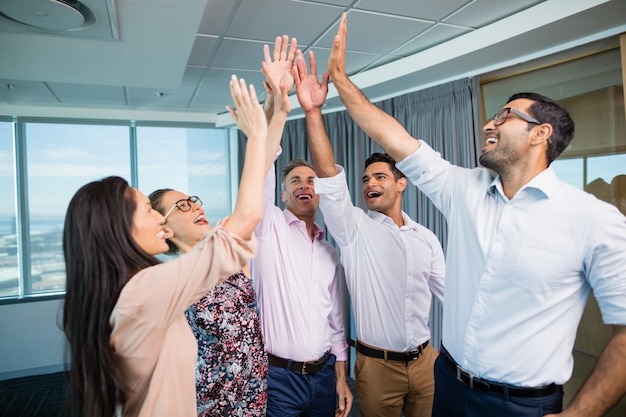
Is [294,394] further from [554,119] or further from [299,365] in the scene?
[554,119]

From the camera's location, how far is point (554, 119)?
1402 mm

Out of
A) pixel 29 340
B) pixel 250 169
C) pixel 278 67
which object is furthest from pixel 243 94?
pixel 29 340

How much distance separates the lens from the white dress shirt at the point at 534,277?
1238 millimetres

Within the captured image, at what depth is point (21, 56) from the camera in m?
2.68

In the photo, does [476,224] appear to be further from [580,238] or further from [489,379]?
[489,379]

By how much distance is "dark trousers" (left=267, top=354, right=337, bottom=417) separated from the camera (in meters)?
1.77

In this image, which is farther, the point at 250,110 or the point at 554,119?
the point at 554,119

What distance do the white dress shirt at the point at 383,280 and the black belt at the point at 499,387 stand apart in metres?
0.55

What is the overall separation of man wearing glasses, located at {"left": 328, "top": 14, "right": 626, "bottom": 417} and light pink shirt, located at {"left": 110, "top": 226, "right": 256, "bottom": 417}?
741 mm

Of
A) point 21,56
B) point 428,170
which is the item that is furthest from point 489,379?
point 21,56

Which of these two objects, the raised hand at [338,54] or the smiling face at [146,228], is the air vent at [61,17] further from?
the smiling face at [146,228]

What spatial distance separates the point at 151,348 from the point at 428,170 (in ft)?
3.42

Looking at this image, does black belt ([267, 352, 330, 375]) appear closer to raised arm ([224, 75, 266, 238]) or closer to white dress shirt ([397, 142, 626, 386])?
white dress shirt ([397, 142, 626, 386])

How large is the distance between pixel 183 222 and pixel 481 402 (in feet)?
3.89
